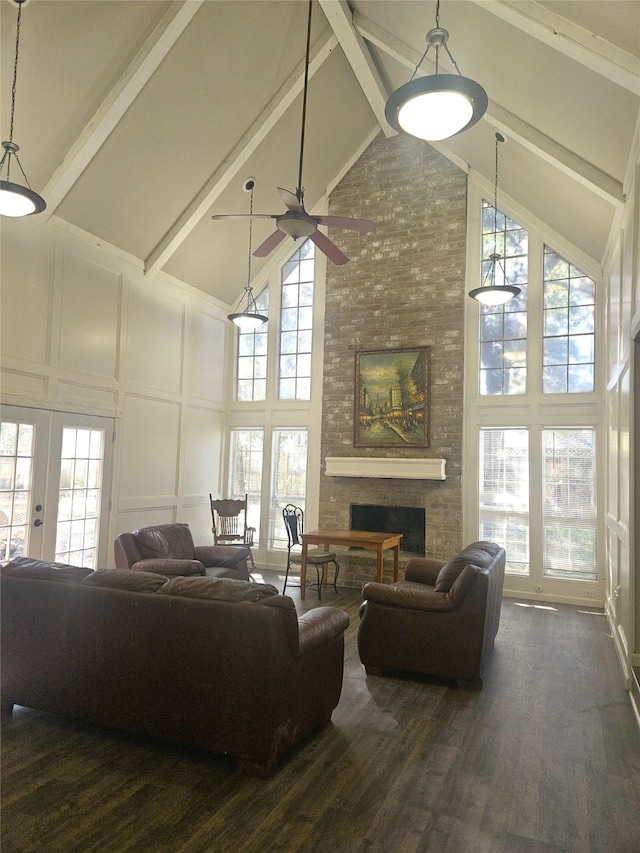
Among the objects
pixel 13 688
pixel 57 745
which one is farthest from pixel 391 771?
pixel 13 688

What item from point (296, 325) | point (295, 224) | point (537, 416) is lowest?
point (537, 416)

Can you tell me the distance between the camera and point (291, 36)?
598 centimetres

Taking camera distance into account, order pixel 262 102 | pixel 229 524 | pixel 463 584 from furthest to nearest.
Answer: pixel 229 524
pixel 262 102
pixel 463 584

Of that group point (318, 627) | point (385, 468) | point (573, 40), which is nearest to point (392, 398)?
point (385, 468)

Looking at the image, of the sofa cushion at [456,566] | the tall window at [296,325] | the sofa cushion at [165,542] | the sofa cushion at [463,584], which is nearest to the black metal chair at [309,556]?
the sofa cushion at [165,542]

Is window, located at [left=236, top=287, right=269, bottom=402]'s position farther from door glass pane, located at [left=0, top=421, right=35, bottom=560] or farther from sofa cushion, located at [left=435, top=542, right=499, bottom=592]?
sofa cushion, located at [left=435, top=542, right=499, bottom=592]

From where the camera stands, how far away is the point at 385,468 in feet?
24.6

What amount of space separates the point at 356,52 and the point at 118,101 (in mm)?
2659

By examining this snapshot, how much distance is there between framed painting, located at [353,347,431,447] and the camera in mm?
7520

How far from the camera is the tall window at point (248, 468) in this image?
8.73 meters

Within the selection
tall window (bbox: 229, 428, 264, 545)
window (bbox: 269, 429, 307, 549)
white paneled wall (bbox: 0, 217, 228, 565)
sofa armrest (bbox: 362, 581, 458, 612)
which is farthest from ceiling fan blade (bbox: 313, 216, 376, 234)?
tall window (bbox: 229, 428, 264, 545)

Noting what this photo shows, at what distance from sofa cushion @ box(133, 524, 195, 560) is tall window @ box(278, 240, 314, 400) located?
10.6 ft

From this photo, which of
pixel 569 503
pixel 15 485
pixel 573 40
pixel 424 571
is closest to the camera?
pixel 573 40

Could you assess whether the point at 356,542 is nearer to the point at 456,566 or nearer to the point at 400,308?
the point at 456,566
